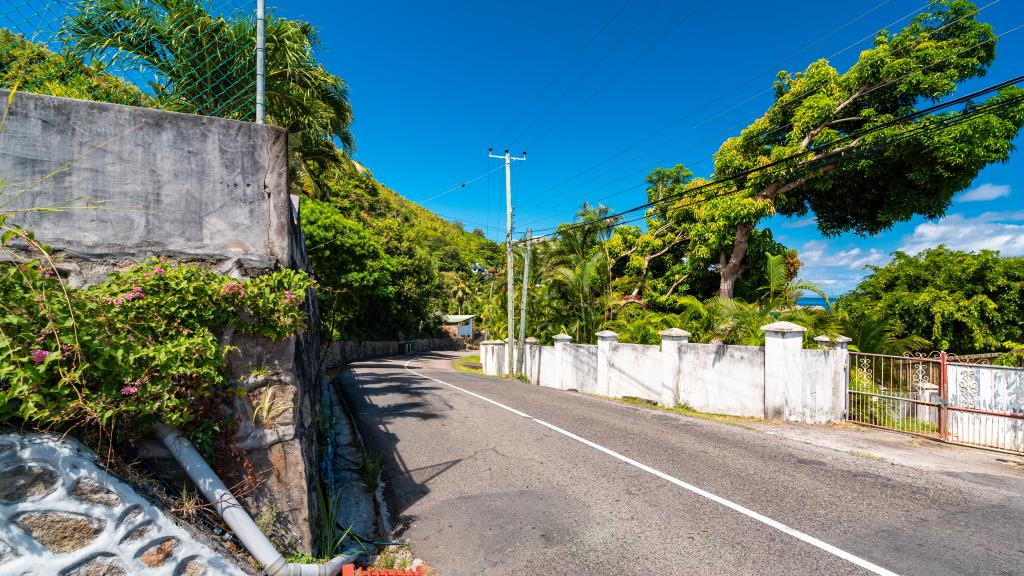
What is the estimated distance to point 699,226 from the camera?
18.3 meters

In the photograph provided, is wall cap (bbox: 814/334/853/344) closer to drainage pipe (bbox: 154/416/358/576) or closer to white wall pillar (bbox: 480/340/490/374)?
drainage pipe (bbox: 154/416/358/576)

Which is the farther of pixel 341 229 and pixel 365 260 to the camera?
pixel 365 260

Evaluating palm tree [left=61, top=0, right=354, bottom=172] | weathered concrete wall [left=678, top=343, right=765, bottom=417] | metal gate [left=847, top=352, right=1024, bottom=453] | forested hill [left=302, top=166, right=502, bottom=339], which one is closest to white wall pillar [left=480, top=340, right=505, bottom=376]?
forested hill [left=302, top=166, right=502, bottom=339]

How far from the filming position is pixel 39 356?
2.18m

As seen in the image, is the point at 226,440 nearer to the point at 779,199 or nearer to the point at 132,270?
the point at 132,270

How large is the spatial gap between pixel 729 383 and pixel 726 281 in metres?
9.26

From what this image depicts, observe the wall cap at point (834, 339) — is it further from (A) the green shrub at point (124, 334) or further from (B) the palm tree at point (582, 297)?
(A) the green shrub at point (124, 334)

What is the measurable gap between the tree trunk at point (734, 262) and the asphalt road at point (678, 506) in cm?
1177

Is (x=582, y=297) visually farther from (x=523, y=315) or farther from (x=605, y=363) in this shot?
(x=605, y=363)

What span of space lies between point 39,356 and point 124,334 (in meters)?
0.41

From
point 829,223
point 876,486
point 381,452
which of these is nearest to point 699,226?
point 829,223

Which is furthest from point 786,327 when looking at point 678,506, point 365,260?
point 365,260

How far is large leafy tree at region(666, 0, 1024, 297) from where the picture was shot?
14125mm

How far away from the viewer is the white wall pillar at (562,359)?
1717 cm
